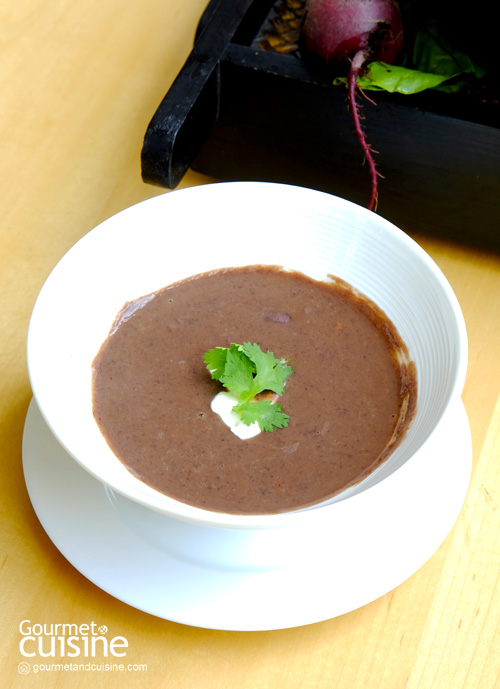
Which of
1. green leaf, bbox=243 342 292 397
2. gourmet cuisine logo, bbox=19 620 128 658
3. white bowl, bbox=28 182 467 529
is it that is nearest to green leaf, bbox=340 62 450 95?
white bowl, bbox=28 182 467 529

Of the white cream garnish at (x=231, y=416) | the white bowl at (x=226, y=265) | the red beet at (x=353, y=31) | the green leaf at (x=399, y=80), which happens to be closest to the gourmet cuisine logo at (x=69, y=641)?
the white bowl at (x=226, y=265)

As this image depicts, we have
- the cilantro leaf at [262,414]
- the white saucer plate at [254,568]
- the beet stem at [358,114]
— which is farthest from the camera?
the beet stem at [358,114]

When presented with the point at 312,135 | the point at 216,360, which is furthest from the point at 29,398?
the point at 312,135

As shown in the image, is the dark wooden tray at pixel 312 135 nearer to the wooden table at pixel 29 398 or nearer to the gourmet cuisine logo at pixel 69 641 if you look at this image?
the wooden table at pixel 29 398

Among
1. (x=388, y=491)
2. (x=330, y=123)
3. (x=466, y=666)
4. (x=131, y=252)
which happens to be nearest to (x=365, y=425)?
(x=388, y=491)

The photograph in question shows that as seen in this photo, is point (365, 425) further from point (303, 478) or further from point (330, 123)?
point (330, 123)

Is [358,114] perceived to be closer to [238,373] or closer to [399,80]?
[399,80]
